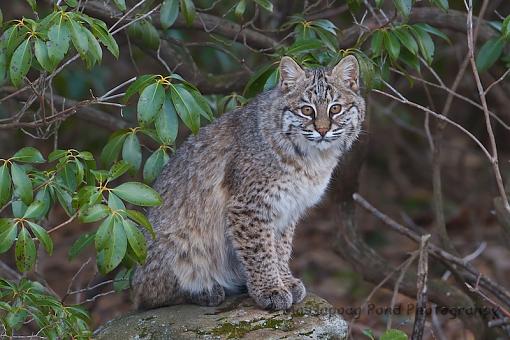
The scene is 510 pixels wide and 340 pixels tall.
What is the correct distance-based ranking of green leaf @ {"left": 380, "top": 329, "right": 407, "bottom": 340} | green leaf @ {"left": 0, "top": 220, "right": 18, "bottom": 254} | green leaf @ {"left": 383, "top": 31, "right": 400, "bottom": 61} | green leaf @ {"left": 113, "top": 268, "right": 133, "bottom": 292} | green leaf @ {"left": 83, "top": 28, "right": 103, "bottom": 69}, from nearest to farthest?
1. green leaf @ {"left": 0, "top": 220, "right": 18, "bottom": 254}
2. green leaf @ {"left": 83, "top": 28, "right": 103, "bottom": 69}
3. green leaf @ {"left": 380, "top": 329, "right": 407, "bottom": 340}
4. green leaf @ {"left": 383, "top": 31, "right": 400, "bottom": 61}
5. green leaf @ {"left": 113, "top": 268, "right": 133, "bottom": 292}

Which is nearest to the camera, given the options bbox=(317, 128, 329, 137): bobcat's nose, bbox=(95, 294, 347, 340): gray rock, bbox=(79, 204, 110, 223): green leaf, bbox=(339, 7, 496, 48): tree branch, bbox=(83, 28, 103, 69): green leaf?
bbox=(79, 204, 110, 223): green leaf

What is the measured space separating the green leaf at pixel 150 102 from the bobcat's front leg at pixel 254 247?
3.59 feet

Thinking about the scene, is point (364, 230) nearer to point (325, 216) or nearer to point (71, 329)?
point (325, 216)

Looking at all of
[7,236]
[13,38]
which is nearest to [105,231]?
[7,236]

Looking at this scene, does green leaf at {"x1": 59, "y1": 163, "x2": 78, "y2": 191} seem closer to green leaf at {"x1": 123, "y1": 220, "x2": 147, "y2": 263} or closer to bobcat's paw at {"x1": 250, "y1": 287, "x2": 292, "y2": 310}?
green leaf at {"x1": 123, "y1": 220, "x2": 147, "y2": 263}

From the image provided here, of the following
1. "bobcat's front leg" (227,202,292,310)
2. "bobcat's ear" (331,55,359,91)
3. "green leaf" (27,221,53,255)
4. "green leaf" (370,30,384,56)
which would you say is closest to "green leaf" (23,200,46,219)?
"green leaf" (27,221,53,255)

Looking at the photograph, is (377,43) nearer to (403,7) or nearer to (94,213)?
(403,7)

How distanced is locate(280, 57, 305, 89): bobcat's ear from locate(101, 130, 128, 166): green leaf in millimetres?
1044

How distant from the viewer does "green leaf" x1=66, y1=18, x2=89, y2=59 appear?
16.5ft

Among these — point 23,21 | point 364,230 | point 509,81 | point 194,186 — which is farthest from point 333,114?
point 364,230

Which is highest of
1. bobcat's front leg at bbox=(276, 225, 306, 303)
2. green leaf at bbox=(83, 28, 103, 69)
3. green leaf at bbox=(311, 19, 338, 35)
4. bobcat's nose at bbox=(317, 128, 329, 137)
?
green leaf at bbox=(311, 19, 338, 35)

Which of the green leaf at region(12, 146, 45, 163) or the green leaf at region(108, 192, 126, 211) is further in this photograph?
the green leaf at region(12, 146, 45, 163)

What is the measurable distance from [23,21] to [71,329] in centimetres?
169

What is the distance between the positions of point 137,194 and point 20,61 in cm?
90
